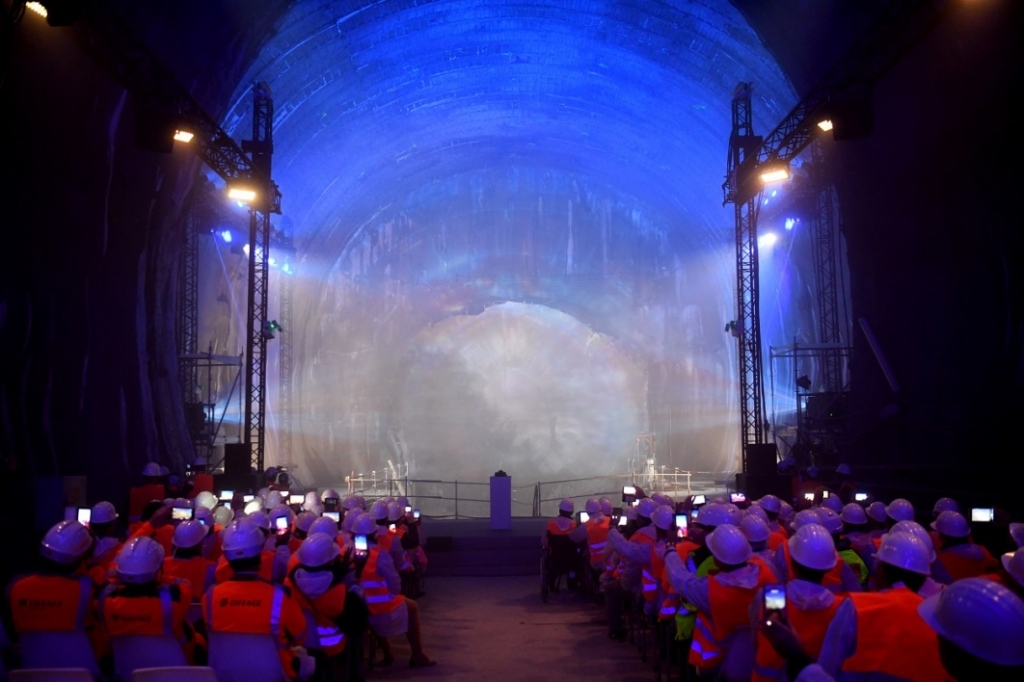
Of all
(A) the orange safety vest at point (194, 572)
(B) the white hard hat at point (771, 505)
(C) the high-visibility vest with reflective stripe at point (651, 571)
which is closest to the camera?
(A) the orange safety vest at point (194, 572)

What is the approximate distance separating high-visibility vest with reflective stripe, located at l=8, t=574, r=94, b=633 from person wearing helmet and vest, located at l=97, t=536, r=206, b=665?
215 mm

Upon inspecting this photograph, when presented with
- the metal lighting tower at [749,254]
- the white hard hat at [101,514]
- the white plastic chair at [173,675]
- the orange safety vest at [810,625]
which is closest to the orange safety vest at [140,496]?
the white hard hat at [101,514]

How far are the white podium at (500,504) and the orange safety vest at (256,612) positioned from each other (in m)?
11.8

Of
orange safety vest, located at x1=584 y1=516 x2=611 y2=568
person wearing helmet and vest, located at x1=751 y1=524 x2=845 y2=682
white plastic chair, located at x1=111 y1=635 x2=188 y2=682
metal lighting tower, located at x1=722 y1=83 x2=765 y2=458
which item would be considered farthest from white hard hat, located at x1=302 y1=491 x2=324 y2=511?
metal lighting tower, located at x1=722 y1=83 x2=765 y2=458

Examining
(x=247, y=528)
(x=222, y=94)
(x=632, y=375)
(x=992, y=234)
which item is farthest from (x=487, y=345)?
(x=247, y=528)

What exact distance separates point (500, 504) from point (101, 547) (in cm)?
1016

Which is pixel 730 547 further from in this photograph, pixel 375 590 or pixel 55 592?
pixel 55 592

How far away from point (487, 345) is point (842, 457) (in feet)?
64.8

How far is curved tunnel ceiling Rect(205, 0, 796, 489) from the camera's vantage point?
19.6 m

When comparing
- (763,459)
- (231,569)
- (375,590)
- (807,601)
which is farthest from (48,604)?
(763,459)

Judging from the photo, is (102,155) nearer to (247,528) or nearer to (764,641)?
(247,528)

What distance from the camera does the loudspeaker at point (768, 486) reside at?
15.2 meters

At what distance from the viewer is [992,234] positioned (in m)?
11.5

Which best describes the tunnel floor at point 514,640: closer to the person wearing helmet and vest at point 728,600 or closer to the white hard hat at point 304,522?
the white hard hat at point 304,522
